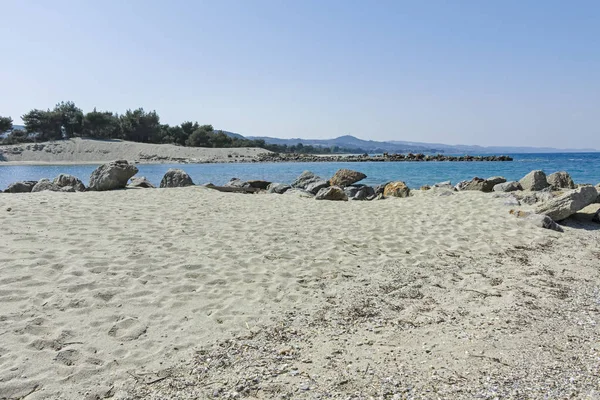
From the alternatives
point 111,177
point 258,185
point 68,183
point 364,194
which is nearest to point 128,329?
point 364,194

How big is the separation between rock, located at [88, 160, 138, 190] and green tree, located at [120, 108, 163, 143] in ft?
184

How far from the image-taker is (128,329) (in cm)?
355

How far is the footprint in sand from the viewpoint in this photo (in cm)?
344

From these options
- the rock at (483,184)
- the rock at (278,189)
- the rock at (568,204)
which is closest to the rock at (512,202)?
the rock at (568,204)

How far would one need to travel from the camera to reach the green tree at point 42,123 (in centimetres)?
5891

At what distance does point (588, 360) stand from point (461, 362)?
3.10 ft

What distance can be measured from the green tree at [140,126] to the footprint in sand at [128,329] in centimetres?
6791

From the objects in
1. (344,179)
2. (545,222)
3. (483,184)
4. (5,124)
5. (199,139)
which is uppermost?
(5,124)

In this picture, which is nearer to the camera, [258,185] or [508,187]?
[508,187]

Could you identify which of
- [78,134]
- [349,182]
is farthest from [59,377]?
[78,134]

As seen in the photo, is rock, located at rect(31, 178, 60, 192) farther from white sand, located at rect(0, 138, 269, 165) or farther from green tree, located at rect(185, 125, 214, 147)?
green tree, located at rect(185, 125, 214, 147)

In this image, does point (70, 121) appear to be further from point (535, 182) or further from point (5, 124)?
point (535, 182)

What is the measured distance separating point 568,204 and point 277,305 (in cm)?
688

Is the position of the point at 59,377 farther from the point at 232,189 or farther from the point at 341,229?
the point at 232,189
